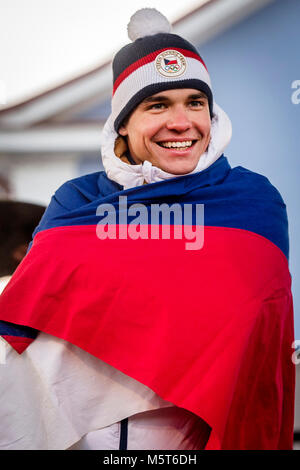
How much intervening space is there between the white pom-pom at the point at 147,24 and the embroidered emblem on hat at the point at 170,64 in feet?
0.32

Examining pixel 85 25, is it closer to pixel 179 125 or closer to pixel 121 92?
pixel 121 92

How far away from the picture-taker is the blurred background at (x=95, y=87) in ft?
5.24

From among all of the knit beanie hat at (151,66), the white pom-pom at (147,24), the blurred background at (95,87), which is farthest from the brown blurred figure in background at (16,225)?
the white pom-pom at (147,24)

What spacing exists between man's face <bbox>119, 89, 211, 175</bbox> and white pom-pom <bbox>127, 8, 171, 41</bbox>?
18 cm

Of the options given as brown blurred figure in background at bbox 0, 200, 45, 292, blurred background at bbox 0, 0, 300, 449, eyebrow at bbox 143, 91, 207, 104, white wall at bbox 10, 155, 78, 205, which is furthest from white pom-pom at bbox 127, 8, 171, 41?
brown blurred figure in background at bbox 0, 200, 45, 292

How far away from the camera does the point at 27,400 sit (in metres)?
1.17

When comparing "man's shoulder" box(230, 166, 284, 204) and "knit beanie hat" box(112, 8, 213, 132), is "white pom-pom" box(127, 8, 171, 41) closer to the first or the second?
"knit beanie hat" box(112, 8, 213, 132)

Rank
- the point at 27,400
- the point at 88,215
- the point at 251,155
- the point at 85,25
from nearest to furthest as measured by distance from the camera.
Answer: the point at 27,400 → the point at 88,215 → the point at 251,155 → the point at 85,25

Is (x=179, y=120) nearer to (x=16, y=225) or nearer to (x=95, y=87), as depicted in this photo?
(x=95, y=87)

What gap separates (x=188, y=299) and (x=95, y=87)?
0.90 metres

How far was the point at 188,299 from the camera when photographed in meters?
1.09

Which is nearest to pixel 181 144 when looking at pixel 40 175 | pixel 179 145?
pixel 179 145
